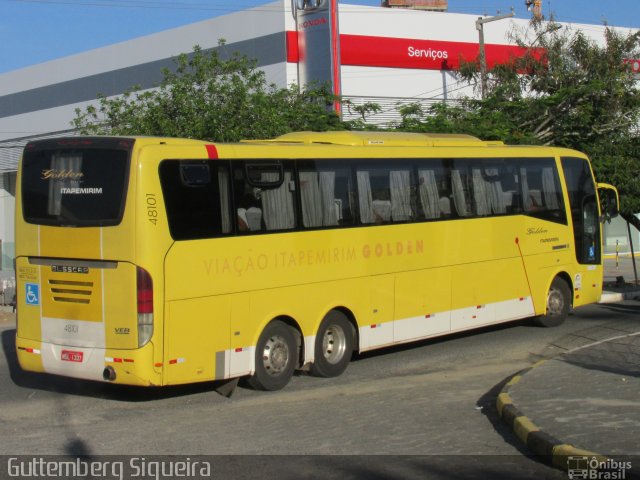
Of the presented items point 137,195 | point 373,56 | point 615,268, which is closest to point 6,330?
point 137,195

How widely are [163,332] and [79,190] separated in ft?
6.42

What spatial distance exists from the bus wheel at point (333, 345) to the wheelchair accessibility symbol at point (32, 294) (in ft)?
12.2

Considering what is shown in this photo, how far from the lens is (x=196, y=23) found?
3741 cm

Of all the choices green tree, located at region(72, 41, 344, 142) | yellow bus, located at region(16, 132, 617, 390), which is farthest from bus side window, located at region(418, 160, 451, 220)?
green tree, located at region(72, 41, 344, 142)

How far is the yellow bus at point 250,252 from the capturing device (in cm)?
995

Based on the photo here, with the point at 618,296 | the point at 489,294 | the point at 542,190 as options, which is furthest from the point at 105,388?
the point at 618,296

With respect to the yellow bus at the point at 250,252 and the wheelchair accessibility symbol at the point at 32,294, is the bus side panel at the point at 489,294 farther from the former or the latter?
the wheelchair accessibility symbol at the point at 32,294

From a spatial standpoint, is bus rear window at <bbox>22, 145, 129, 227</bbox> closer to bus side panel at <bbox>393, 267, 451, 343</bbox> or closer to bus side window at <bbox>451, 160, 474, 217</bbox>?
bus side panel at <bbox>393, 267, 451, 343</bbox>

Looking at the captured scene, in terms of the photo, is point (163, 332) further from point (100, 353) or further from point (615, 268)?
point (615, 268)

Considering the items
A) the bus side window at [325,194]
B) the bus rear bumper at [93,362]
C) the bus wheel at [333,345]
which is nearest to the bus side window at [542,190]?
the bus side window at [325,194]

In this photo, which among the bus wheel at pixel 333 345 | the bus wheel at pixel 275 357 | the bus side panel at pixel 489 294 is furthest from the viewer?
the bus side panel at pixel 489 294

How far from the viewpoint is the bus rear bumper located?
980 centimetres

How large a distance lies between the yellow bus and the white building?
16.1 metres

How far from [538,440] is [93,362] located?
16.5ft
